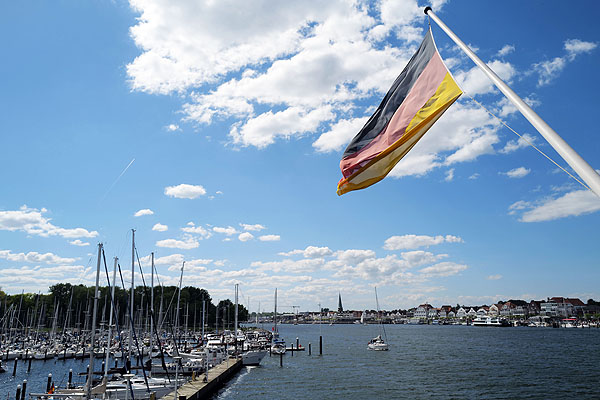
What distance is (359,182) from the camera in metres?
9.70

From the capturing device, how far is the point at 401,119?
31.3ft

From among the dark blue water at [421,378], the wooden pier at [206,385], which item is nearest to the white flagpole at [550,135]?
the wooden pier at [206,385]

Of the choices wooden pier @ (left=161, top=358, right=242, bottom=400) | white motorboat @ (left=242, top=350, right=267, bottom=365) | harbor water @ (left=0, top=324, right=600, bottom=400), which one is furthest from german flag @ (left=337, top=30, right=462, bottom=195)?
white motorboat @ (left=242, top=350, right=267, bottom=365)

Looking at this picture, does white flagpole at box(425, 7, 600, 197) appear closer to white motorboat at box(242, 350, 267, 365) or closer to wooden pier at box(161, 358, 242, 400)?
wooden pier at box(161, 358, 242, 400)

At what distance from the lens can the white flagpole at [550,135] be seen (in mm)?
4820

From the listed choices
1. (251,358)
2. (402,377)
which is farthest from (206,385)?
(402,377)

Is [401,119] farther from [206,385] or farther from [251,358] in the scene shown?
[251,358]

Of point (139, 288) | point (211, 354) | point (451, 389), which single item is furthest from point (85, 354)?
point (451, 389)

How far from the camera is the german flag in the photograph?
879 centimetres

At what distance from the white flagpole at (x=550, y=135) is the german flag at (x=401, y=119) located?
1.65 metres

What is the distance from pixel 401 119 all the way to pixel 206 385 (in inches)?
1361

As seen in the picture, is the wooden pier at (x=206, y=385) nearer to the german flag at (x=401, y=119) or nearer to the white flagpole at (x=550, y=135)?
the german flag at (x=401, y=119)

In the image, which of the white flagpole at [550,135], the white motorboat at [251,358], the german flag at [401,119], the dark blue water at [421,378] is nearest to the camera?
the white flagpole at [550,135]

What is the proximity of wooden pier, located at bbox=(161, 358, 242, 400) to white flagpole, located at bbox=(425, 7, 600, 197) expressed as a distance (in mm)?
29830
